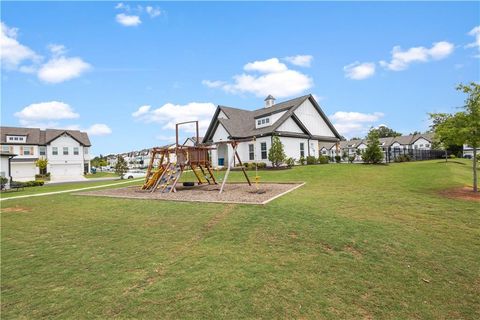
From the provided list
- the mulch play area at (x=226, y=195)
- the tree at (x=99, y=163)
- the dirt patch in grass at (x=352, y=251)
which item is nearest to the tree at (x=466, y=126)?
the mulch play area at (x=226, y=195)

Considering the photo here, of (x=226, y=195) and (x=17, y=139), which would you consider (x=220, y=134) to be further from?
(x=17, y=139)

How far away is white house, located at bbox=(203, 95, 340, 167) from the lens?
2897 cm

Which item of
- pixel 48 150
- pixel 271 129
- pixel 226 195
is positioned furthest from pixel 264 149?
pixel 48 150

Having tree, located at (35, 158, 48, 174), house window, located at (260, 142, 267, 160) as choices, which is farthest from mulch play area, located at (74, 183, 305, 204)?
tree, located at (35, 158, 48, 174)

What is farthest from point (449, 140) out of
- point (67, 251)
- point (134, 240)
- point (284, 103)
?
point (284, 103)

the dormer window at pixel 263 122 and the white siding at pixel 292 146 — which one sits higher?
the dormer window at pixel 263 122

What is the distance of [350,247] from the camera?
6.11 metres

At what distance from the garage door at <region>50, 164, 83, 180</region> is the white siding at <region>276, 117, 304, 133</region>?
4104cm

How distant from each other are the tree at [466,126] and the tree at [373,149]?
47.6 ft

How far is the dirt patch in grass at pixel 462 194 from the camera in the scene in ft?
36.6

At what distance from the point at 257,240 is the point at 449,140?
1266 centimetres

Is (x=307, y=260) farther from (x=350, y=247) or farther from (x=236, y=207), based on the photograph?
(x=236, y=207)

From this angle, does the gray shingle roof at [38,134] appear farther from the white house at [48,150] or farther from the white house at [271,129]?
the white house at [271,129]

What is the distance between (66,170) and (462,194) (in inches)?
2352
